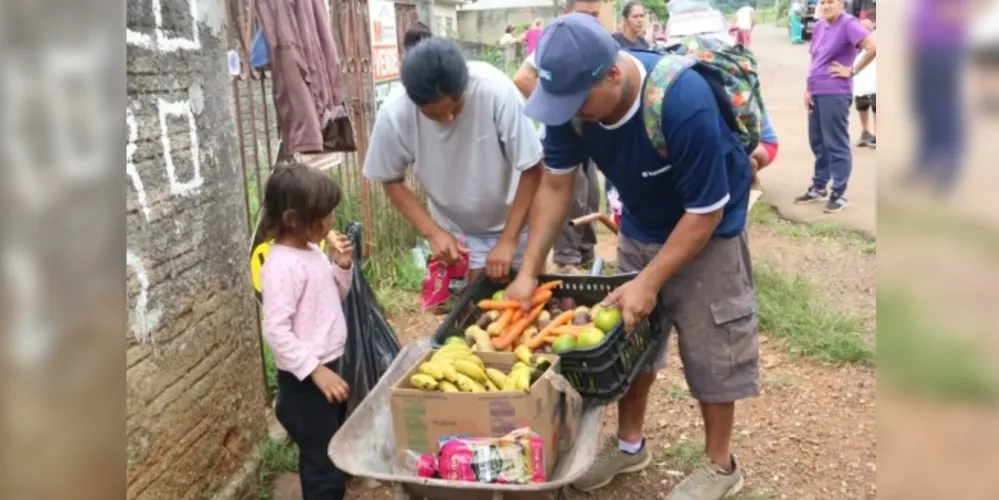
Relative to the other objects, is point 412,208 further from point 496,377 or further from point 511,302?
point 496,377

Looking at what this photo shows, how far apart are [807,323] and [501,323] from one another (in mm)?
3174

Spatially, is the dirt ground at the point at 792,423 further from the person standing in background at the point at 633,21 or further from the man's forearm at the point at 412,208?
the person standing in background at the point at 633,21

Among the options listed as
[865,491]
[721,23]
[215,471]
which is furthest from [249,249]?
[721,23]

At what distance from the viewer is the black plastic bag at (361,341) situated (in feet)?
11.9

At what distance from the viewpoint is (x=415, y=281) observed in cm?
696

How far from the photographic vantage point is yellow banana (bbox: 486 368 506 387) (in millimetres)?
2611

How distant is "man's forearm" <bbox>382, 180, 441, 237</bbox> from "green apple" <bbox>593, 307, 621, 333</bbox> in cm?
107

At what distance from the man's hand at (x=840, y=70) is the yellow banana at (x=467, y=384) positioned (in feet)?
22.5

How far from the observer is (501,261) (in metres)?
3.52

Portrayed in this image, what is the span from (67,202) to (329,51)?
4782mm

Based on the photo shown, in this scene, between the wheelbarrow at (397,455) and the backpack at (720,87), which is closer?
the wheelbarrow at (397,455)

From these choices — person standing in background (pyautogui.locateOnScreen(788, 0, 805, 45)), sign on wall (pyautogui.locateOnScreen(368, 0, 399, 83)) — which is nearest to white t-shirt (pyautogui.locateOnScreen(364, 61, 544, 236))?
sign on wall (pyautogui.locateOnScreen(368, 0, 399, 83))

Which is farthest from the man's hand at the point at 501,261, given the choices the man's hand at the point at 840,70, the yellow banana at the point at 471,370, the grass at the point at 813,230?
the man's hand at the point at 840,70

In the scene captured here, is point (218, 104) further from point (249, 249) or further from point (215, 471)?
point (215, 471)
